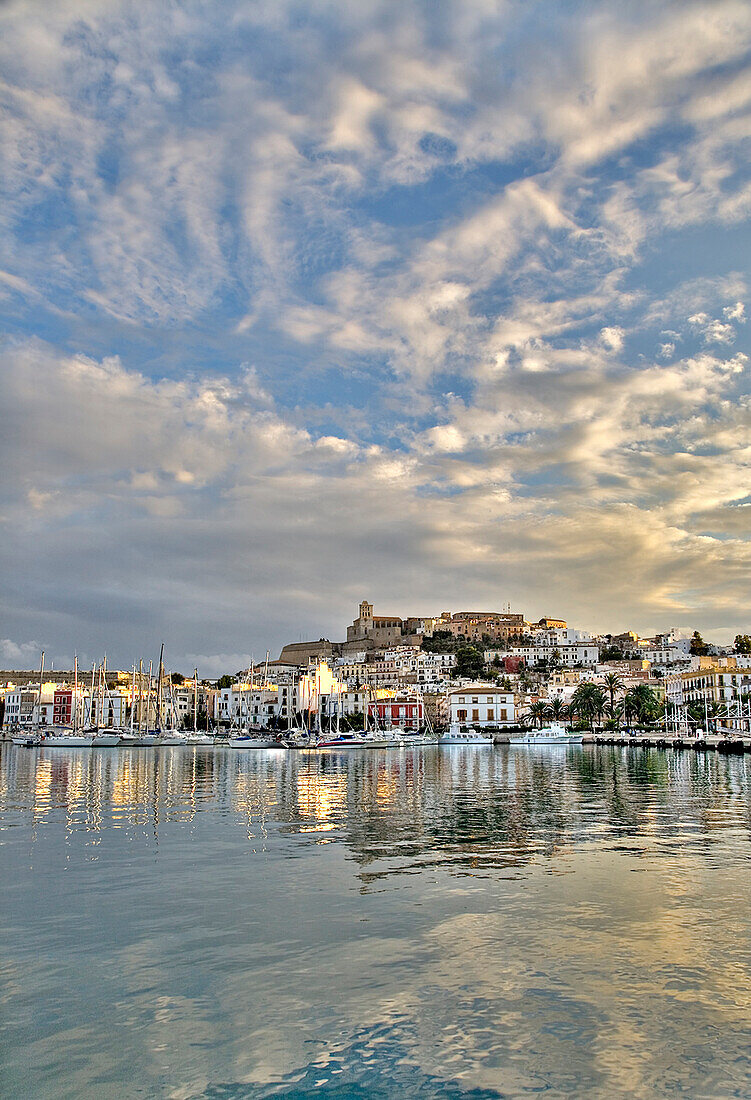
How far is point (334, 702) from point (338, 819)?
12331cm

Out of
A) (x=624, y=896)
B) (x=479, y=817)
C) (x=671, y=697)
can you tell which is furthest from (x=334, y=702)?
(x=624, y=896)

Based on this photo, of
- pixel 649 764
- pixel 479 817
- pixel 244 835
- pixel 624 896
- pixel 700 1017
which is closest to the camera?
pixel 700 1017

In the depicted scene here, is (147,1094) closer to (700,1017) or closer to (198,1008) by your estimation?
(198,1008)

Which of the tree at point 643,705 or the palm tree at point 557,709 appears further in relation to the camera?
the palm tree at point 557,709

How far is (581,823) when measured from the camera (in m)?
26.8

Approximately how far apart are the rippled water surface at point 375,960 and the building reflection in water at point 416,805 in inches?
10.7

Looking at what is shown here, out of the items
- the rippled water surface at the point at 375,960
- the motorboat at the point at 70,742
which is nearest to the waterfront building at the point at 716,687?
the motorboat at the point at 70,742

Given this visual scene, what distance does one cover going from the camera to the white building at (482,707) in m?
139

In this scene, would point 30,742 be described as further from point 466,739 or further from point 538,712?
point 538,712

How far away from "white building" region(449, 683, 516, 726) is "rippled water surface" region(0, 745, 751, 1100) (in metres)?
114

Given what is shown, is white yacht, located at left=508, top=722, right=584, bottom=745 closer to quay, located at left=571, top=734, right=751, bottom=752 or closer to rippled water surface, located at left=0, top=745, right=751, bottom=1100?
quay, located at left=571, top=734, right=751, bottom=752

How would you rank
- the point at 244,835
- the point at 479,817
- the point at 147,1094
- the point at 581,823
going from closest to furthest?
the point at 147,1094 < the point at 244,835 < the point at 581,823 < the point at 479,817

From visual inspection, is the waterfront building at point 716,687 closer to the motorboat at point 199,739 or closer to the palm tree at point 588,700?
the palm tree at point 588,700

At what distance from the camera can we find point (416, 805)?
32375mm
